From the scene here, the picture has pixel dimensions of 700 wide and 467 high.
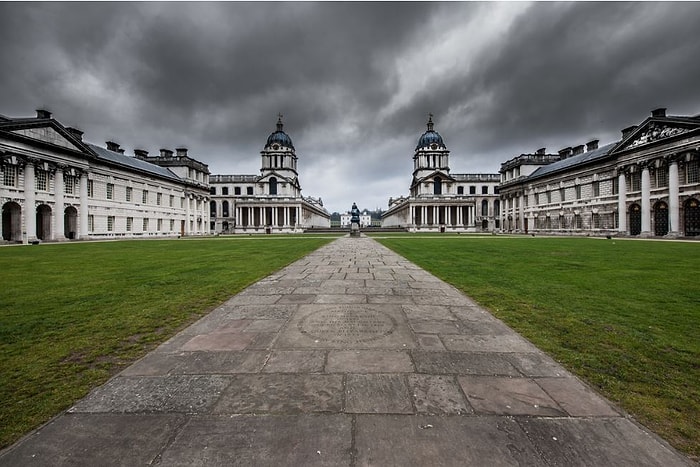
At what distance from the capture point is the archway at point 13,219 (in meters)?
31.6

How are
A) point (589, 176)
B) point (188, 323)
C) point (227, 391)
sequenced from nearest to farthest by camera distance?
point (227, 391), point (188, 323), point (589, 176)

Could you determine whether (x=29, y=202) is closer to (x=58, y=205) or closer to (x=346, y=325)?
(x=58, y=205)

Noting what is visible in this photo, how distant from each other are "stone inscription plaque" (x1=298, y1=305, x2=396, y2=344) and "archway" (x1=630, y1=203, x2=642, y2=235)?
158 ft

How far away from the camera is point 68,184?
121 feet

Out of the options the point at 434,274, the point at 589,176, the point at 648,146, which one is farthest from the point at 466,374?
the point at 589,176

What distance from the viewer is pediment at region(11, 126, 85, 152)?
3141 centimetres

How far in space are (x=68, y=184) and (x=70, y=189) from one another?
594 mm

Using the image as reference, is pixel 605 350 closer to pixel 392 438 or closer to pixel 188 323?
pixel 392 438

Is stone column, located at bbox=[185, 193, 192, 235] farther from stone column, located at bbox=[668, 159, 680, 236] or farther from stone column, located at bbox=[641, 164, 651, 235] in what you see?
stone column, located at bbox=[668, 159, 680, 236]

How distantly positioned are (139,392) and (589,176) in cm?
5784

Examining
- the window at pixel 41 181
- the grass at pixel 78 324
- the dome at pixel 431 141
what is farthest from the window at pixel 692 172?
the window at pixel 41 181

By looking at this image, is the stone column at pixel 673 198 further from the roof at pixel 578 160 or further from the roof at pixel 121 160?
the roof at pixel 121 160

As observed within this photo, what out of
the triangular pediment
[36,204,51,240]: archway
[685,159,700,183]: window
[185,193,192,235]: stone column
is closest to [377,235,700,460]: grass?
[685,159,700,183]: window

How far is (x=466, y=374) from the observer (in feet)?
10.6
